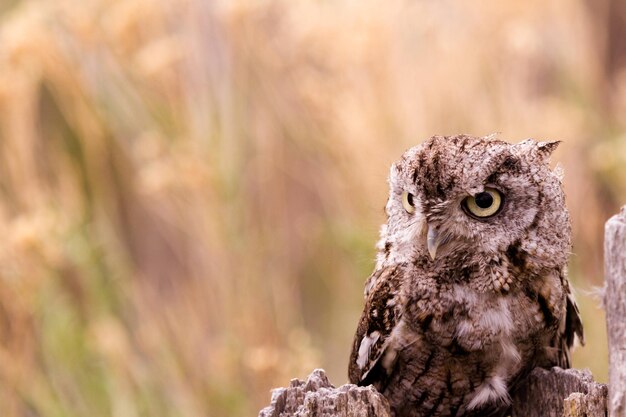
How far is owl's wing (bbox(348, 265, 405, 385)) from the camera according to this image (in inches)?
69.7

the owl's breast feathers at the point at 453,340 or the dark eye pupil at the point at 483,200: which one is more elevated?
the dark eye pupil at the point at 483,200

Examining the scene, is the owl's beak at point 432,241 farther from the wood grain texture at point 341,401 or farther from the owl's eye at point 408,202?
the wood grain texture at point 341,401

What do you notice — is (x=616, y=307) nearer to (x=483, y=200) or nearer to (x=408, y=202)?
(x=483, y=200)

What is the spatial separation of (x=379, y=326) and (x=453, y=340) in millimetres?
147

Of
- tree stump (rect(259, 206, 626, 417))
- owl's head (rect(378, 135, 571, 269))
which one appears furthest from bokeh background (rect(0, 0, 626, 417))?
tree stump (rect(259, 206, 626, 417))

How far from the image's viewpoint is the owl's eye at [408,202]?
5.79 feet

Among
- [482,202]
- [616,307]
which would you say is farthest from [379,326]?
[616,307]

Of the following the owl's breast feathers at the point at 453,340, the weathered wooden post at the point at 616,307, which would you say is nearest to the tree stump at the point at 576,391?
the weathered wooden post at the point at 616,307

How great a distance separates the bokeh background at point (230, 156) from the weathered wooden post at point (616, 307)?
1.21m

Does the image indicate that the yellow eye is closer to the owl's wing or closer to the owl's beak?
the owl's beak

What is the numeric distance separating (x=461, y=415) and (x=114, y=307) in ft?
4.54

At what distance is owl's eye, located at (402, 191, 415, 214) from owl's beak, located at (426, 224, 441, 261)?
3.3 inches

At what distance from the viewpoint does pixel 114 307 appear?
9.48ft

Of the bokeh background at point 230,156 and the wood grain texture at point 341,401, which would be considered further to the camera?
the bokeh background at point 230,156
